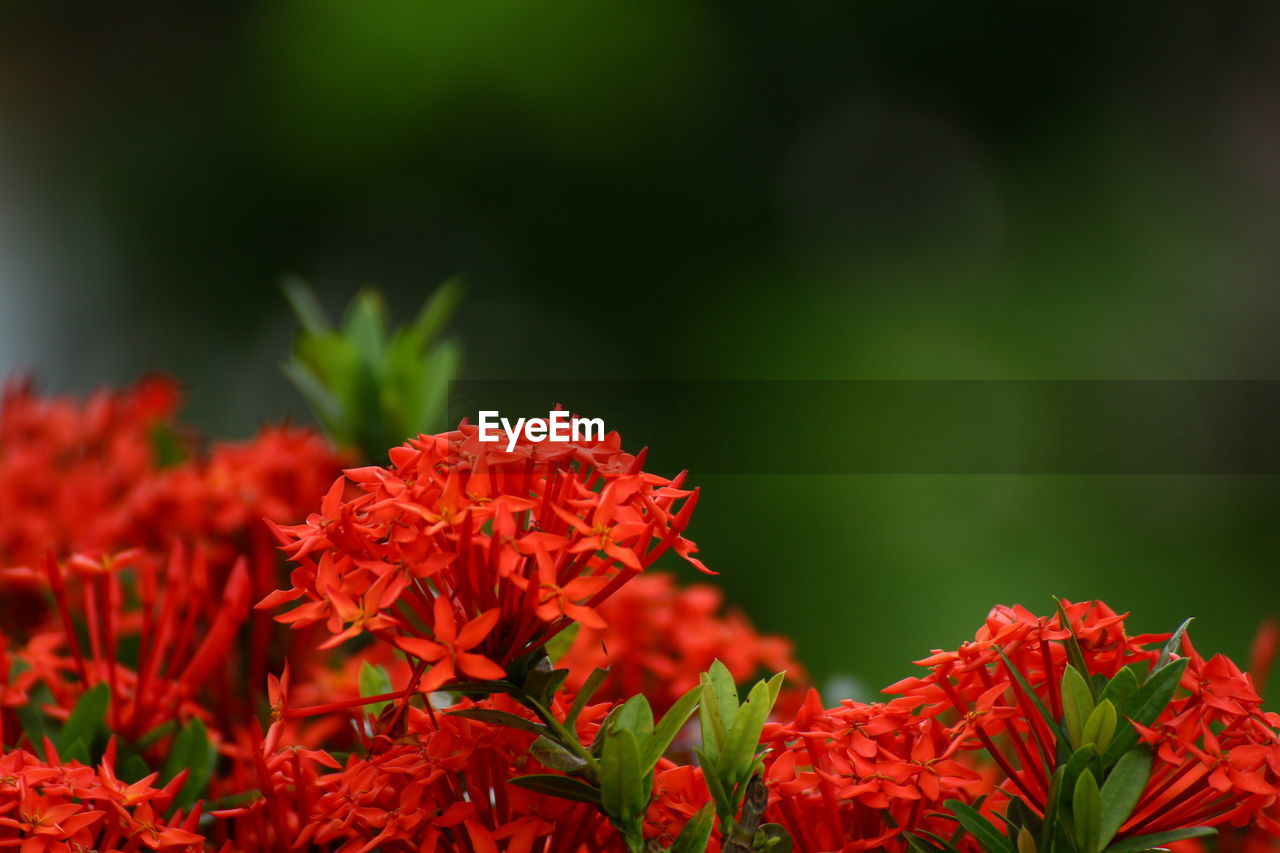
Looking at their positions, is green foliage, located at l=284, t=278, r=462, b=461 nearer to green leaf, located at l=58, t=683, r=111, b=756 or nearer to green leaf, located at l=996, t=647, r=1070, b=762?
green leaf, located at l=58, t=683, r=111, b=756

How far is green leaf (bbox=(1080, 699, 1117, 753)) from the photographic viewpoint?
1.25 feet

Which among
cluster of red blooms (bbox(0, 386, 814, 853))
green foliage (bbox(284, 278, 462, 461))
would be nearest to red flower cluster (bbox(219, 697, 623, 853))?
cluster of red blooms (bbox(0, 386, 814, 853))

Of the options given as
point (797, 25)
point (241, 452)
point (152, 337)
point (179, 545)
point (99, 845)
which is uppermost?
point (797, 25)

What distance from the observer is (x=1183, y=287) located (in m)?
2.78

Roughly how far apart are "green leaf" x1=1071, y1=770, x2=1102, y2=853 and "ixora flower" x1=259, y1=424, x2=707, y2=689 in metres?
0.14

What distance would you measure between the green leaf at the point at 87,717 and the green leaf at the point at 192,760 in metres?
0.03

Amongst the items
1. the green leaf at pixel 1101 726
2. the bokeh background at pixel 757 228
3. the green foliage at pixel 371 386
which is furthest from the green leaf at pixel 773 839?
the bokeh background at pixel 757 228

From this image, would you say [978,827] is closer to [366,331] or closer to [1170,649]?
[1170,649]

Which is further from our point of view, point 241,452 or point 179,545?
point 241,452

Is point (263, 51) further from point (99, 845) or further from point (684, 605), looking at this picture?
point (99, 845)

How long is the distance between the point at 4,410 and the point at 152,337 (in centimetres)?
239

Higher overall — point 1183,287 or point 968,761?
point 1183,287

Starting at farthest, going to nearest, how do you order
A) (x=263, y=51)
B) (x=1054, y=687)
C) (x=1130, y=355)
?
1. (x=263, y=51)
2. (x=1130, y=355)
3. (x=1054, y=687)

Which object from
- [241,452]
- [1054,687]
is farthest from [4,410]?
[1054,687]
